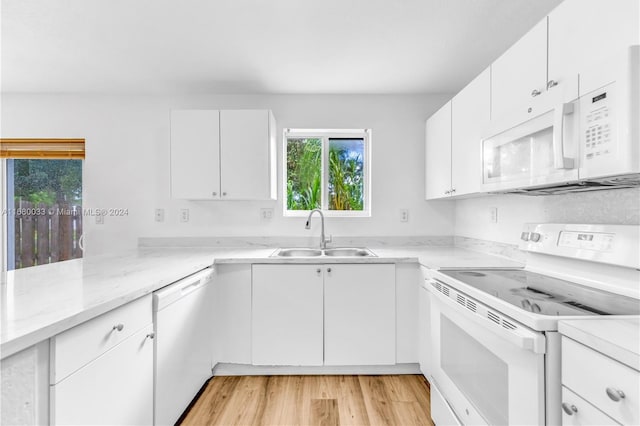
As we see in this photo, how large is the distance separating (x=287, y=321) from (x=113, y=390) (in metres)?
1.10

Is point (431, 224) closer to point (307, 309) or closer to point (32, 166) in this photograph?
point (307, 309)

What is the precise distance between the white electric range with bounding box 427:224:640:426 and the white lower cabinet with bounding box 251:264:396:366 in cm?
47

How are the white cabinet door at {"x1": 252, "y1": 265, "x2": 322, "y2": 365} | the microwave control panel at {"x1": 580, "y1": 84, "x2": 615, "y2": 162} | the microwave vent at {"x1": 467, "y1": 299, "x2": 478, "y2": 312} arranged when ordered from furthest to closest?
the white cabinet door at {"x1": 252, "y1": 265, "x2": 322, "y2": 365} < the microwave vent at {"x1": 467, "y1": 299, "x2": 478, "y2": 312} < the microwave control panel at {"x1": 580, "y1": 84, "x2": 615, "y2": 162}

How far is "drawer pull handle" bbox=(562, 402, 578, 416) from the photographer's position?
757 millimetres

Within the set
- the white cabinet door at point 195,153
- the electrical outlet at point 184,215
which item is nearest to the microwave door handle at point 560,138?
the white cabinet door at point 195,153

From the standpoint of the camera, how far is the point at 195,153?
2289 millimetres

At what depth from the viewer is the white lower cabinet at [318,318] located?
200 cm

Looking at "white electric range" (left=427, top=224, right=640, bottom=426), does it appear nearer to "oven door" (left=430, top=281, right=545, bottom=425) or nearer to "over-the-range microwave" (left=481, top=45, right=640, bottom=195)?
"oven door" (left=430, top=281, right=545, bottom=425)

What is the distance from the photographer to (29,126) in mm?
2586

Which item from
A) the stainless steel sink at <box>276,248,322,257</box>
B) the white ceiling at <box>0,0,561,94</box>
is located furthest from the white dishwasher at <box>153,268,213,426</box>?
the white ceiling at <box>0,0,561,94</box>

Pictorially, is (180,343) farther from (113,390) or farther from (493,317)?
(493,317)

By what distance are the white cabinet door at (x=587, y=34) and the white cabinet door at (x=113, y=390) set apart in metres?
1.78

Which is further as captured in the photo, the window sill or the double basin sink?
the window sill

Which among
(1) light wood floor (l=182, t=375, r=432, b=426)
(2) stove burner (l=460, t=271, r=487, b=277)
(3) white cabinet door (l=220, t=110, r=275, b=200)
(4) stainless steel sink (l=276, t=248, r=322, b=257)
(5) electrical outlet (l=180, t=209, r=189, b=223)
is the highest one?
(3) white cabinet door (l=220, t=110, r=275, b=200)
